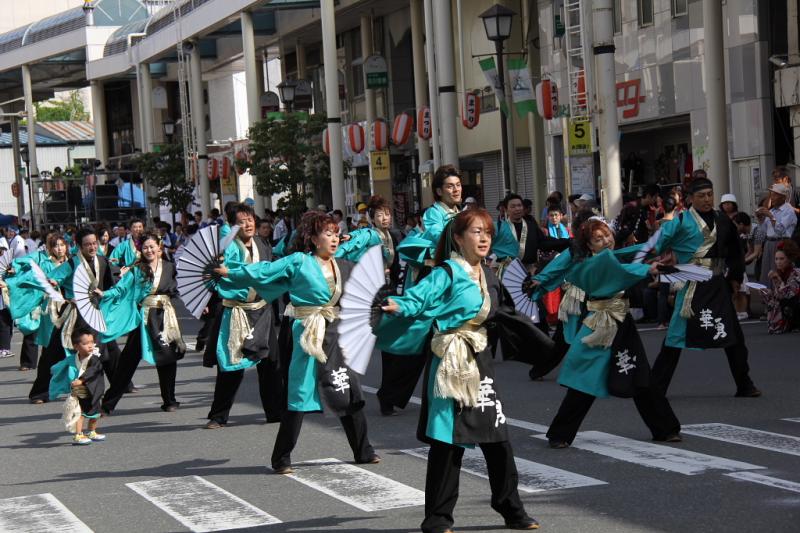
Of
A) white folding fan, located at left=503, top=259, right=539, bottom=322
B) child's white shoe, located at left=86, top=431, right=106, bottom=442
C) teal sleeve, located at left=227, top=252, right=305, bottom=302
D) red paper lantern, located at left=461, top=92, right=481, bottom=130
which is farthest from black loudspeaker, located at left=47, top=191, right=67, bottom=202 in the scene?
teal sleeve, located at left=227, top=252, right=305, bottom=302

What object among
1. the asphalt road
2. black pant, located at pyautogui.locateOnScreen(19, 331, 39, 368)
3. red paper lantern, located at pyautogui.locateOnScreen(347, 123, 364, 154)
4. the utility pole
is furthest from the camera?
red paper lantern, located at pyautogui.locateOnScreen(347, 123, 364, 154)

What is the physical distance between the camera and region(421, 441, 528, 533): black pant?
635 centimetres

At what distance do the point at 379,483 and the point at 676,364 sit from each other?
3489 mm

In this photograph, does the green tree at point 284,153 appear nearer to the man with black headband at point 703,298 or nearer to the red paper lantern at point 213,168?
the red paper lantern at point 213,168

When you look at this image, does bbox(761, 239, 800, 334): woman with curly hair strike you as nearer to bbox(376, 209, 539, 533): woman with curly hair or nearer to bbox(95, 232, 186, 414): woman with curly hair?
bbox(95, 232, 186, 414): woman with curly hair

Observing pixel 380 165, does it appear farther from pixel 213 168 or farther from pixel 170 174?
pixel 170 174

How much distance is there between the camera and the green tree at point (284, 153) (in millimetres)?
31797

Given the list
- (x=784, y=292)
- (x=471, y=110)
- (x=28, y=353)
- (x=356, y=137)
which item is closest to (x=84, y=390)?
(x=28, y=353)

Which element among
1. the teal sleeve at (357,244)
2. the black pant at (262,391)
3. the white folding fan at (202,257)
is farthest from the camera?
the teal sleeve at (357,244)

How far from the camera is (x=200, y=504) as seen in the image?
7.73 meters

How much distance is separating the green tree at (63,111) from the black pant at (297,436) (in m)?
101

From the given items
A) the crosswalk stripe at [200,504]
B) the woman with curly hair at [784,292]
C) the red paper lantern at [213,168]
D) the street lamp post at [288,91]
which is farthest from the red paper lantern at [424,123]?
the crosswalk stripe at [200,504]

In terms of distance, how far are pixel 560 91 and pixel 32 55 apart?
1357 inches

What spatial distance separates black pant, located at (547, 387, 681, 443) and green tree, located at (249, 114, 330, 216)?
75.6 feet
